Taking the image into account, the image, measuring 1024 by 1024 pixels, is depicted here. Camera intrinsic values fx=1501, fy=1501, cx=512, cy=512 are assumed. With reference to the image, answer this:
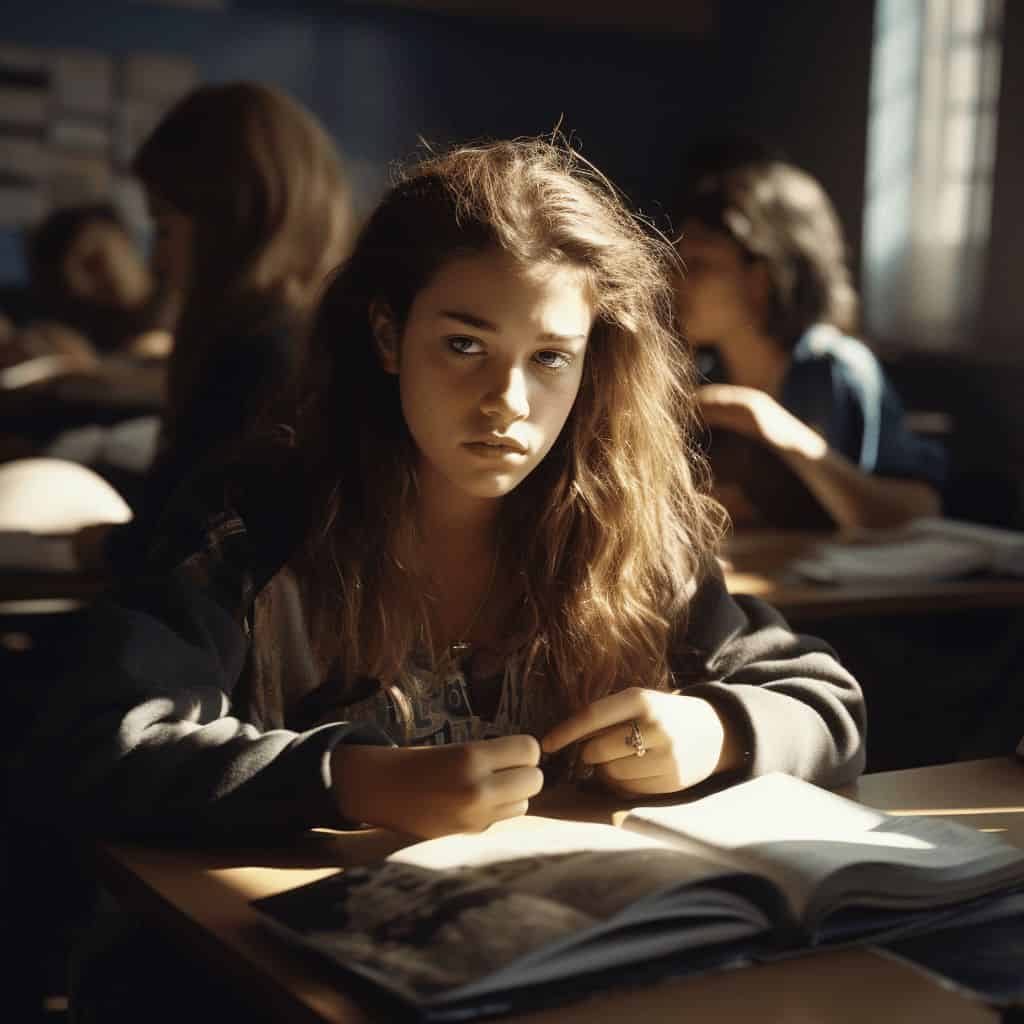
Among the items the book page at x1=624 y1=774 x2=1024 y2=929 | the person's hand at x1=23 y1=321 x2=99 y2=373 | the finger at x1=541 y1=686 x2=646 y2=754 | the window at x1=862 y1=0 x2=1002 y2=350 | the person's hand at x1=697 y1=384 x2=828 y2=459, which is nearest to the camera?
the book page at x1=624 y1=774 x2=1024 y2=929

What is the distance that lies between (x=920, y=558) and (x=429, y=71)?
514 cm

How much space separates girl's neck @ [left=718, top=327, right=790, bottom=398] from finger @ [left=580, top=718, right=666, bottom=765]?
2.02 meters

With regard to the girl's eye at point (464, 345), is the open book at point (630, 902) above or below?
below

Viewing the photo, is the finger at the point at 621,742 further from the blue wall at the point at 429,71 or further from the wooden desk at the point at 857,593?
the blue wall at the point at 429,71

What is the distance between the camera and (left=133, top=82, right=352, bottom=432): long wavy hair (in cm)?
244

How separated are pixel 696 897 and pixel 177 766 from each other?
39 cm

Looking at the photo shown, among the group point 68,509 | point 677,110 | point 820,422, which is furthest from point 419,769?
point 677,110

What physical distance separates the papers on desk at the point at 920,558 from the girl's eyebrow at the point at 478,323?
113 cm

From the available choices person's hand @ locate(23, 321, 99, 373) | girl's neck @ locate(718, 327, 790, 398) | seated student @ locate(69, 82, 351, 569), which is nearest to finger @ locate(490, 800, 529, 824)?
seated student @ locate(69, 82, 351, 569)

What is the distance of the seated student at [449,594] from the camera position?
105cm

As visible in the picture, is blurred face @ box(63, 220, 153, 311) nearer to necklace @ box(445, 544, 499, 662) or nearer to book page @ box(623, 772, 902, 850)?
necklace @ box(445, 544, 499, 662)

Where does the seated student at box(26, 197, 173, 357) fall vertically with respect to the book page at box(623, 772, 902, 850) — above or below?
above

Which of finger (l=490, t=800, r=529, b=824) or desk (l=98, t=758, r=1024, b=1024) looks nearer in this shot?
desk (l=98, t=758, r=1024, b=1024)

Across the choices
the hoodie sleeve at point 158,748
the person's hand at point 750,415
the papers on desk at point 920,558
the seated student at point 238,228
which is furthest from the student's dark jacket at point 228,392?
the hoodie sleeve at point 158,748
